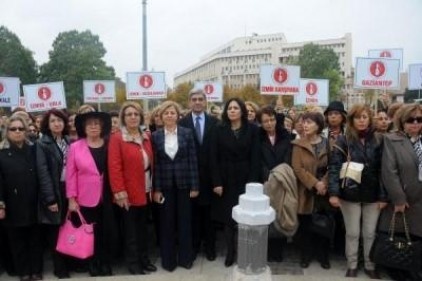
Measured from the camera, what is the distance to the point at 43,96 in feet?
29.2

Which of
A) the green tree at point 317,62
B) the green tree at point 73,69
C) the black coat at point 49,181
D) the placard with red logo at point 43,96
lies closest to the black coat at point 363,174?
the black coat at point 49,181

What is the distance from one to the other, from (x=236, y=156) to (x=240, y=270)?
6.65ft

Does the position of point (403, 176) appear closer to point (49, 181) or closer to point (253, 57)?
point (49, 181)

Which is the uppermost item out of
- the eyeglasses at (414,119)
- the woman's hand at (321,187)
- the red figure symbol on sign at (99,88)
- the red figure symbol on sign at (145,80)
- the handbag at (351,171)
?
the red figure symbol on sign at (145,80)

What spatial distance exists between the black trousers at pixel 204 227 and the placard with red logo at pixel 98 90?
21.7 ft

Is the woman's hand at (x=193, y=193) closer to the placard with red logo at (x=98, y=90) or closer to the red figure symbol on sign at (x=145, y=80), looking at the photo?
the red figure symbol on sign at (x=145, y=80)

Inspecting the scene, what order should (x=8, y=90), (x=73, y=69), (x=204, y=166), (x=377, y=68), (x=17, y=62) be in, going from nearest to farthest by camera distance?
(x=204, y=166) → (x=8, y=90) → (x=377, y=68) → (x=17, y=62) → (x=73, y=69)

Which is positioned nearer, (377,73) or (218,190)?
(218,190)

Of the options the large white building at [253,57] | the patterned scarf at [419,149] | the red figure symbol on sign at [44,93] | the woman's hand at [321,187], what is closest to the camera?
the patterned scarf at [419,149]

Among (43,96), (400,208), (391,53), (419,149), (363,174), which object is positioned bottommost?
(400,208)

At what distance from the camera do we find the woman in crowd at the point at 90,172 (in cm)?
478

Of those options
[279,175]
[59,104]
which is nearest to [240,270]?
[279,175]

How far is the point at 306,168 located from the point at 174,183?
1.49 m

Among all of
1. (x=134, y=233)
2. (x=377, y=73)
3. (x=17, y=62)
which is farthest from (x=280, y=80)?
(x=17, y=62)
